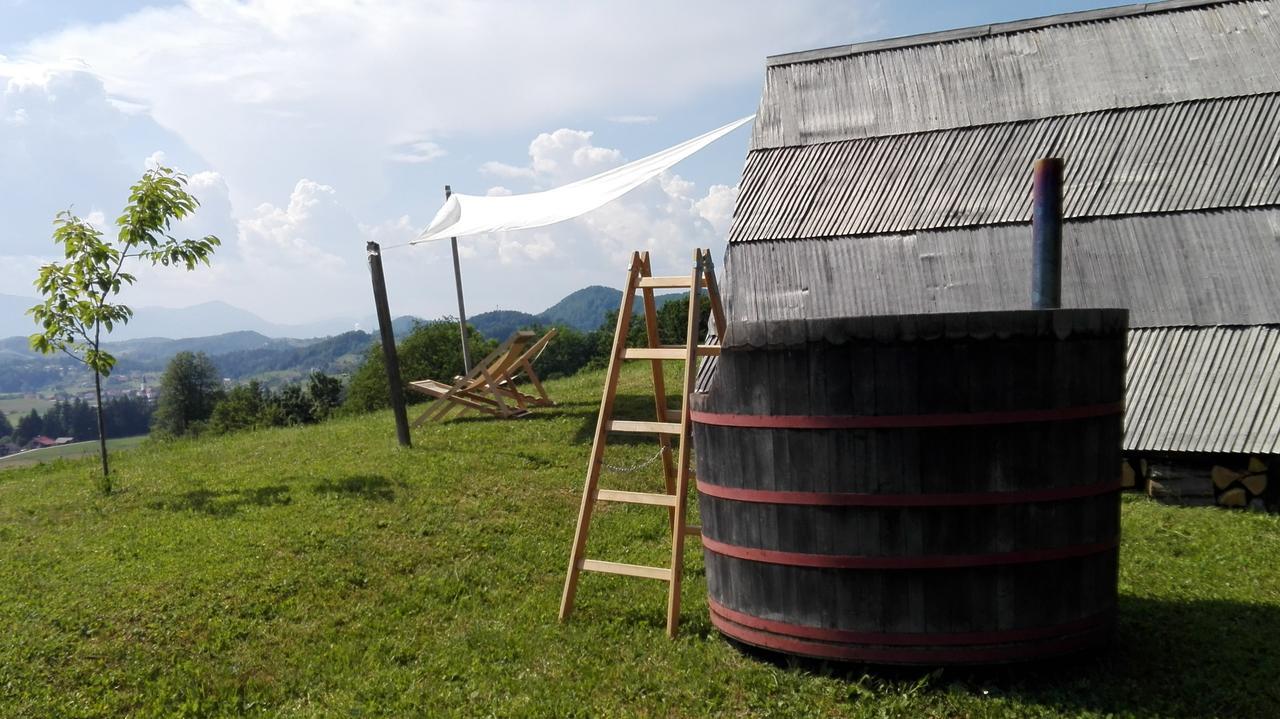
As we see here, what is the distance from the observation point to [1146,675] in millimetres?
5664

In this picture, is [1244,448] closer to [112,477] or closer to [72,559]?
[72,559]

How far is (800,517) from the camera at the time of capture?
564 cm

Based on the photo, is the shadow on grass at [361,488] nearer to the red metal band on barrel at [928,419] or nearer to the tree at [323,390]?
the red metal band on barrel at [928,419]

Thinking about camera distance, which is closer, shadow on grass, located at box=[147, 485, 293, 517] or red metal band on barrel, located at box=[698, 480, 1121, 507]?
red metal band on barrel, located at box=[698, 480, 1121, 507]

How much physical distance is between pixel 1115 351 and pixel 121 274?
11.2 m

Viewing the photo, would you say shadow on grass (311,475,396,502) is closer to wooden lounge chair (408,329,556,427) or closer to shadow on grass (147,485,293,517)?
shadow on grass (147,485,293,517)

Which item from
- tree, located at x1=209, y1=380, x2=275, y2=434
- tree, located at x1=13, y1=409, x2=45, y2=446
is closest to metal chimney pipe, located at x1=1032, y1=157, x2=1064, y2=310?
tree, located at x1=209, y1=380, x2=275, y2=434

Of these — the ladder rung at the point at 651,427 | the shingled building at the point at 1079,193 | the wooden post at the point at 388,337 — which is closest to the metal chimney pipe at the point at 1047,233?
the ladder rung at the point at 651,427

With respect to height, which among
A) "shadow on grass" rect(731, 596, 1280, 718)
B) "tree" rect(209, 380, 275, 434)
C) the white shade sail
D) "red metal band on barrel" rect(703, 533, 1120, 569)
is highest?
the white shade sail

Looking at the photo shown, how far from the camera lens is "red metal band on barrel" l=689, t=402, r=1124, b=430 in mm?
5340

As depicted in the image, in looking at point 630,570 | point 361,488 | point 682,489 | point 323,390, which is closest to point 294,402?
point 323,390

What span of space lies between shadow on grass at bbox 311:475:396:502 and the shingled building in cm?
514

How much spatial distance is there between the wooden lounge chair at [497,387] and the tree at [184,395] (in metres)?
92.2

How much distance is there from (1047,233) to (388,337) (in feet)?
30.6
